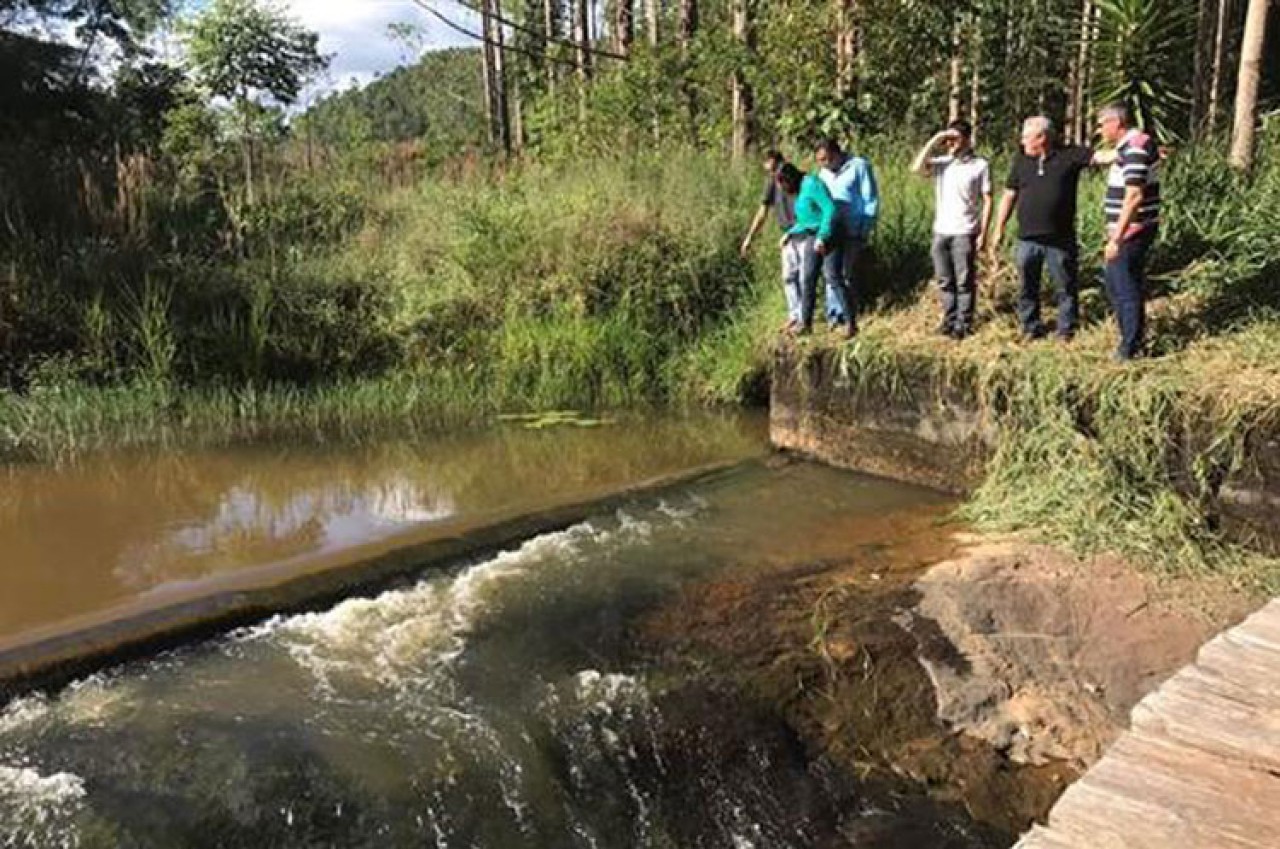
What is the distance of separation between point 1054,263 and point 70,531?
238 inches

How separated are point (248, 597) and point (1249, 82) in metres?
6.99

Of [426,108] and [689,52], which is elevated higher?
[426,108]

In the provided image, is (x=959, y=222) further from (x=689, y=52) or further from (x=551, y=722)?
(x=689, y=52)

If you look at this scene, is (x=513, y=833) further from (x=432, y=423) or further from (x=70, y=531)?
(x=432, y=423)

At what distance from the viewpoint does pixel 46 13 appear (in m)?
22.6

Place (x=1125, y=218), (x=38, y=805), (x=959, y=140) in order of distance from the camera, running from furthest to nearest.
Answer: (x=959, y=140) → (x=1125, y=218) → (x=38, y=805)

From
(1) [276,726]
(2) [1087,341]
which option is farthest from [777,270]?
(1) [276,726]

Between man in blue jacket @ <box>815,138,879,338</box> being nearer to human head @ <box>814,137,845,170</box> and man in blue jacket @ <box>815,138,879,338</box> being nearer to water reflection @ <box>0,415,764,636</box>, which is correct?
human head @ <box>814,137,845,170</box>

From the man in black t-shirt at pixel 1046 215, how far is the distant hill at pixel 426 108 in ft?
45.9

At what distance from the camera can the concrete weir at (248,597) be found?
14.7 ft

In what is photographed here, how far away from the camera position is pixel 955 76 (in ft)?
38.5

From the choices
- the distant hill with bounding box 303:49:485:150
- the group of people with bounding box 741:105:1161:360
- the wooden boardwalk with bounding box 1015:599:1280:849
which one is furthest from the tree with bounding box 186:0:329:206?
the wooden boardwalk with bounding box 1015:599:1280:849

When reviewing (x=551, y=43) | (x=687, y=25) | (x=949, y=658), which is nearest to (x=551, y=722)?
(x=949, y=658)

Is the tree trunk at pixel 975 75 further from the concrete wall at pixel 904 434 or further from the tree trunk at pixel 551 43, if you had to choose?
the tree trunk at pixel 551 43
